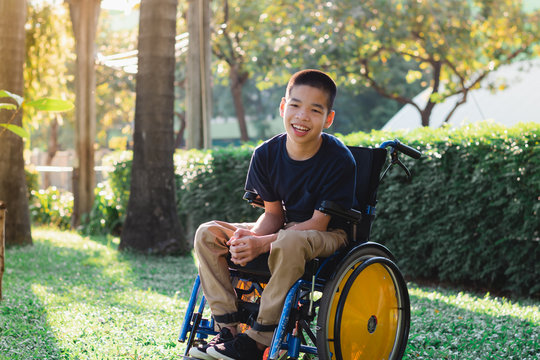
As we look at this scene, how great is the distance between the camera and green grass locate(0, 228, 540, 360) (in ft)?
13.5

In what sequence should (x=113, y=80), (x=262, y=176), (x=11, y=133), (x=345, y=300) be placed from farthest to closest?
(x=113, y=80) → (x=11, y=133) → (x=262, y=176) → (x=345, y=300)

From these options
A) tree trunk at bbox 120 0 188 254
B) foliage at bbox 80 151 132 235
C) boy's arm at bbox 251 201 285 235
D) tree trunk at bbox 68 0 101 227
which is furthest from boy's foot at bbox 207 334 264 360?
tree trunk at bbox 68 0 101 227

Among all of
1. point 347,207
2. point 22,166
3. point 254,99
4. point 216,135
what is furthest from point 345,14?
point 216,135

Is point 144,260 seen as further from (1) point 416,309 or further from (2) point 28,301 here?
(1) point 416,309

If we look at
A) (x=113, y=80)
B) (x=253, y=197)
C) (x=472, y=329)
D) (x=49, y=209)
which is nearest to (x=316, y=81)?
(x=253, y=197)

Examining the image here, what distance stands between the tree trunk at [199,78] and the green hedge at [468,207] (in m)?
4.71

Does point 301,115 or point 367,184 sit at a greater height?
point 301,115

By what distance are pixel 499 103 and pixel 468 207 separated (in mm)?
10528

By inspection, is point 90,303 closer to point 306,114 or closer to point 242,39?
point 306,114

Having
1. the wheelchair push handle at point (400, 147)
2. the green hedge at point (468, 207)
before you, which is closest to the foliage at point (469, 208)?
the green hedge at point (468, 207)

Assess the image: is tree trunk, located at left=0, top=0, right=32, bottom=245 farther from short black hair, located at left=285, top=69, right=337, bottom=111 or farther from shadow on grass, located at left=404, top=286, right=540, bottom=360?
short black hair, located at left=285, top=69, right=337, bottom=111

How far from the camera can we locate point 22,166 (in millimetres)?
8867

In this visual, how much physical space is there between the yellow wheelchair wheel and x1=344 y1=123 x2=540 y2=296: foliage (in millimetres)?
3027

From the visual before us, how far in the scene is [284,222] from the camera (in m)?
3.93
